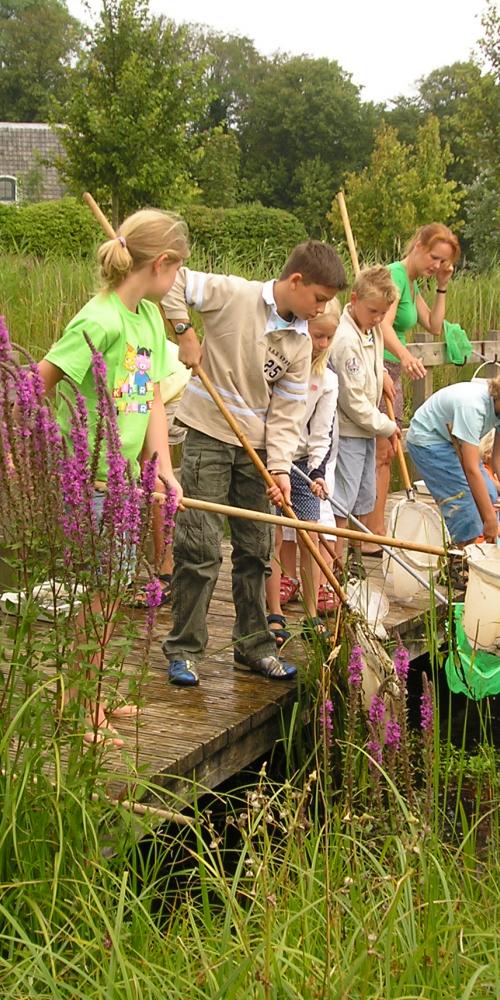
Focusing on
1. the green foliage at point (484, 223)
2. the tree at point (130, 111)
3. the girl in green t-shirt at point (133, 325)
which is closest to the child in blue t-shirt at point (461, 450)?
the girl in green t-shirt at point (133, 325)

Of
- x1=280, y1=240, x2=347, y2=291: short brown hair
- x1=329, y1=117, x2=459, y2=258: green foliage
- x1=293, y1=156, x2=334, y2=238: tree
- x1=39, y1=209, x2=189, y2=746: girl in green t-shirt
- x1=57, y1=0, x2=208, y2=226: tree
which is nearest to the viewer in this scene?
x1=39, y1=209, x2=189, y2=746: girl in green t-shirt

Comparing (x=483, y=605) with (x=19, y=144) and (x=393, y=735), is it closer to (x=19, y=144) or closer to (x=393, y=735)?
(x=393, y=735)

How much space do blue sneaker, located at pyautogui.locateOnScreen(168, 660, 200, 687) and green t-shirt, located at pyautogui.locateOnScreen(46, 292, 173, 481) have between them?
0.93m

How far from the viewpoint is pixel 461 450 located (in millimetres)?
5586

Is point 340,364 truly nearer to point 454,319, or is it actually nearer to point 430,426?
point 430,426

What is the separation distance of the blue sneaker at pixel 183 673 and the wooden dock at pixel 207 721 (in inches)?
1.0

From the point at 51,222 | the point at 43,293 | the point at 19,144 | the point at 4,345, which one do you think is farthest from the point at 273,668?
the point at 19,144

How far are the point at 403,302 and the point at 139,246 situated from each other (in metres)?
3.28

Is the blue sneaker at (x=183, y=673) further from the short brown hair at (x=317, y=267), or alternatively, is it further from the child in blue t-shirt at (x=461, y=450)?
the child in blue t-shirt at (x=461, y=450)

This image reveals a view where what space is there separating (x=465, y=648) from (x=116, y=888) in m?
2.30

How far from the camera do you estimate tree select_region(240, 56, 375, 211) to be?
53938 mm

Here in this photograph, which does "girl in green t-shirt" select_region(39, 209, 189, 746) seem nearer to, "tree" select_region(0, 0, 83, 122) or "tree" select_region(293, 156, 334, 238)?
"tree" select_region(293, 156, 334, 238)

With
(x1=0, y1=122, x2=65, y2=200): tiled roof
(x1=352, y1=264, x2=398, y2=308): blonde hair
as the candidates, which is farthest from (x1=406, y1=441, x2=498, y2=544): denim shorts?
(x1=0, y1=122, x2=65, y2=200): tiled roof

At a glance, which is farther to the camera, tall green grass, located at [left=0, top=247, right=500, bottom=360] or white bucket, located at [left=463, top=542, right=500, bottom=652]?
tall green grass, located at [left=0, top=247, right=500, bottom=360]
